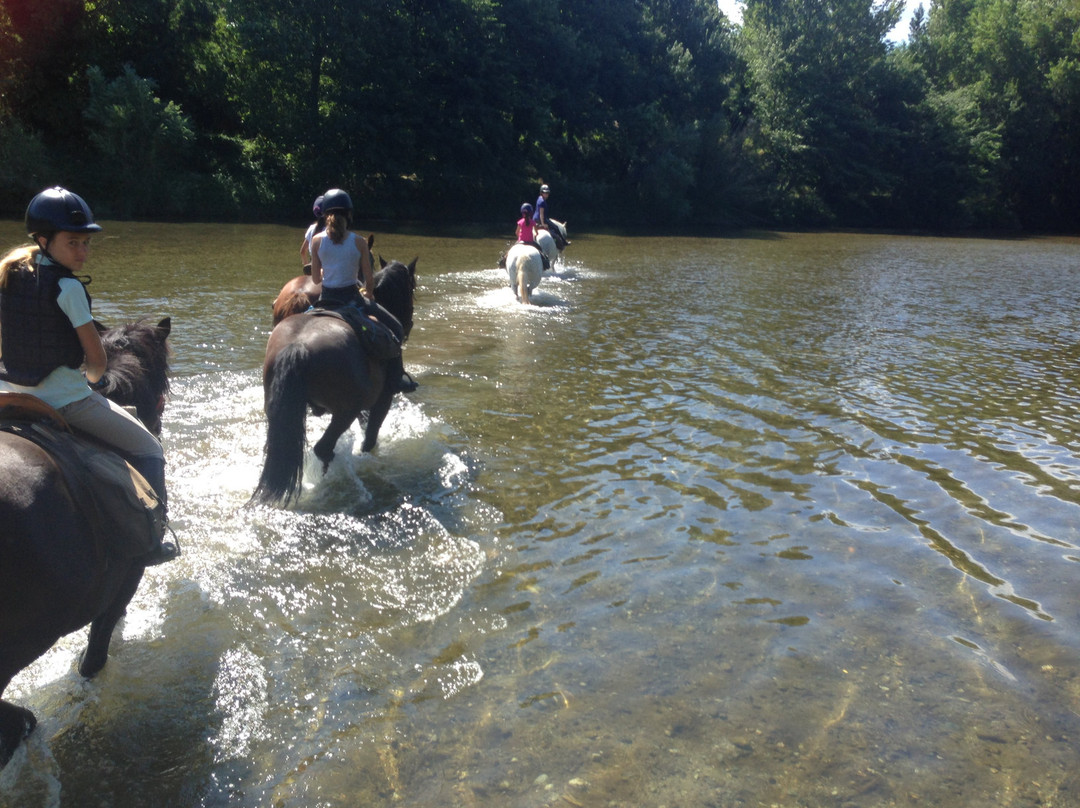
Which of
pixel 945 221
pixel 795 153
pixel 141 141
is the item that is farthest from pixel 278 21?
pixel 945 221

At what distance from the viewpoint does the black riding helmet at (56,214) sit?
133 inches

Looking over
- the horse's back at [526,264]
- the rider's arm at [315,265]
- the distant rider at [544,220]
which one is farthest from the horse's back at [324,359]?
the distant rider at [544,220]

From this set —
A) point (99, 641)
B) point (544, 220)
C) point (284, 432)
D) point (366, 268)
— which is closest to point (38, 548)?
point (99, 641)

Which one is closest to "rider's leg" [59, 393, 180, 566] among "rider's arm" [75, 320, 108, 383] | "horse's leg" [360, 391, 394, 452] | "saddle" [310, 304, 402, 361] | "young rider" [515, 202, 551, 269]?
"rider's arm" [75, 320, 108, 383]

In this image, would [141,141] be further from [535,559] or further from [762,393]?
[535,559]

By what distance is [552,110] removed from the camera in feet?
143

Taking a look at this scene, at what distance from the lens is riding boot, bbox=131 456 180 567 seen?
3.79 m

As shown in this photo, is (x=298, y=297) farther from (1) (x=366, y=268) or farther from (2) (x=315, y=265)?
(1) (x=366, y=268)

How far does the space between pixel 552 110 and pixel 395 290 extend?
38.3 metres

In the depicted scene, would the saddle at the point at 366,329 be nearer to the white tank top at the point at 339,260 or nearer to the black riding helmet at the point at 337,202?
the white tank top at the point at 339,260

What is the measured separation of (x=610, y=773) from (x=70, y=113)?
39.1 m

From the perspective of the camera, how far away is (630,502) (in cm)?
618

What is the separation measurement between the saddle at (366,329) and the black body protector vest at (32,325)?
289 centimetres

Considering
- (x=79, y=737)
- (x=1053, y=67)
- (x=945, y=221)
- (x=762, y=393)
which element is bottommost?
(x=79, y=737)
